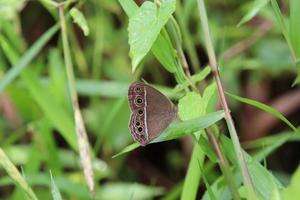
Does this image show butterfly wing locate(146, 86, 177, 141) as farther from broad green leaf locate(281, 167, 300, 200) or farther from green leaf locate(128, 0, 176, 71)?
broad green leaf locate(281, 167, 300, 200)

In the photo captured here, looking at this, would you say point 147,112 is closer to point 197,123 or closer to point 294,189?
point 197,123

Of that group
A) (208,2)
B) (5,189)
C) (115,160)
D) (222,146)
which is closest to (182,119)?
(222,146)

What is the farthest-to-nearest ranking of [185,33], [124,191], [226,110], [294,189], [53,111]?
[124,191] → [185,33] → [53,111] → [226,110] → [294,189]

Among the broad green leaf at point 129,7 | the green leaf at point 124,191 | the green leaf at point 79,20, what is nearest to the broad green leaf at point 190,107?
the broad green leaf at point 129,7

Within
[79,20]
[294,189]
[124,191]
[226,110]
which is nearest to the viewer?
[294,189]

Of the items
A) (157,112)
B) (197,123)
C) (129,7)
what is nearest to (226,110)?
(197,123)

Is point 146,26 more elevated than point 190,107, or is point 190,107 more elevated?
point 146,26

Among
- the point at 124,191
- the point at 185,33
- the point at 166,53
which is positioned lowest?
the point at 124,191
